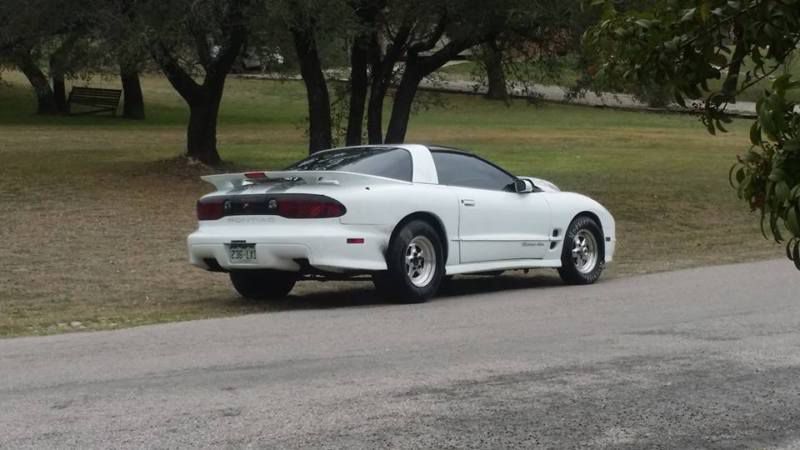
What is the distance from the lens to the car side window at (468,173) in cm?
1298

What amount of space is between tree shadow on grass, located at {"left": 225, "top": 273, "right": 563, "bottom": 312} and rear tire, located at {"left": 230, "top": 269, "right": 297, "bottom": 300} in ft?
0.35

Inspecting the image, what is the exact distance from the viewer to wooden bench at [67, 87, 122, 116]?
158ft

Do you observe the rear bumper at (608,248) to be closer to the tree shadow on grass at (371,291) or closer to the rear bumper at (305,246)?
the tree shadow on grass at (371,291)

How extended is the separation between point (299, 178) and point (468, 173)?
81.8 inches

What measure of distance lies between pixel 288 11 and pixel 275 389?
39.0 ft

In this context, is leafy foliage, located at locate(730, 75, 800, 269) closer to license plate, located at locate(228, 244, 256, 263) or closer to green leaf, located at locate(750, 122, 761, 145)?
green leaf, located at locate(750, 122, 761, 145)

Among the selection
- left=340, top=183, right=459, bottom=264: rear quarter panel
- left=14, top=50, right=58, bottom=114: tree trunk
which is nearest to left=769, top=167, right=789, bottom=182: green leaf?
left=340, top=183, right=459, bottom=264: rear quarter panel

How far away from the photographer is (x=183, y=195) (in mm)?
22234

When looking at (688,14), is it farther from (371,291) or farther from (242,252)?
(371,291)

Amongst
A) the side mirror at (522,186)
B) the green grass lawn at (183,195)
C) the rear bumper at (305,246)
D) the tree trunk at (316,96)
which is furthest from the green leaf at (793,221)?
the tree trunk at (316,96)

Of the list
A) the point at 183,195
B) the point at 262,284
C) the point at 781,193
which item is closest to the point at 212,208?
the point at 262,284

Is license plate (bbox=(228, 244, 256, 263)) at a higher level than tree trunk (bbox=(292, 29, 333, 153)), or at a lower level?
lower

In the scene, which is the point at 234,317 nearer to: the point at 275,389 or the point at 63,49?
the point at 275,389

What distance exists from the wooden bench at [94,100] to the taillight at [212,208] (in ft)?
120
